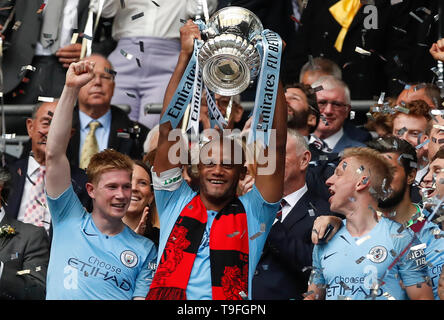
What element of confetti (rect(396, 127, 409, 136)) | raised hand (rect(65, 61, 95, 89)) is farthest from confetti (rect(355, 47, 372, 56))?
raised hand (rect(65, 61, 95, 89))

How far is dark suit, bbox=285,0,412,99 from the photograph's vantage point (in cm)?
791

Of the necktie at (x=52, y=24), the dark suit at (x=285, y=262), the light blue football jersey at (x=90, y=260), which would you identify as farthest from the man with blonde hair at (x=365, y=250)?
the necktie at (x=52, y=24)

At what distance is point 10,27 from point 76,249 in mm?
2480

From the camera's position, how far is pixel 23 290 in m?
6.20

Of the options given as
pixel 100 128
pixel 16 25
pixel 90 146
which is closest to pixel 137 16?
pixel 100 128

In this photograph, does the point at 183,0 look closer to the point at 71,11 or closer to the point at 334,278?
the point at 71,11

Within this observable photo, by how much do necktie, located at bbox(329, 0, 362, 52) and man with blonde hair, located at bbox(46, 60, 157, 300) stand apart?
2410mm

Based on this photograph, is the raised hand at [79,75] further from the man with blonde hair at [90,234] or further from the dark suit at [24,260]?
the dark suit at [24,260]

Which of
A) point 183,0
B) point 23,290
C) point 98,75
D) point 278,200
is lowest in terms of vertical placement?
point 23,290

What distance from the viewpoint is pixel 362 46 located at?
26.1 ft
